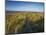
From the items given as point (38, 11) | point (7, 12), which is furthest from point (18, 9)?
point (38, 11)

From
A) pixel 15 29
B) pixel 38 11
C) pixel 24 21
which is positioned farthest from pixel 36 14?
pixel 15 29

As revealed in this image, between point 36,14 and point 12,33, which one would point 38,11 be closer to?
point 36,14

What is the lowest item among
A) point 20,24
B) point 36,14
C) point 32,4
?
point 20,24

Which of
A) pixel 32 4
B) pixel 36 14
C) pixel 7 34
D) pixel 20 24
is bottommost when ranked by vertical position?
pixel 7 34

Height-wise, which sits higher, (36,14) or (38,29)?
(36,14)

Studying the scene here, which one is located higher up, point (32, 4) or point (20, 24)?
point (32, 4)
